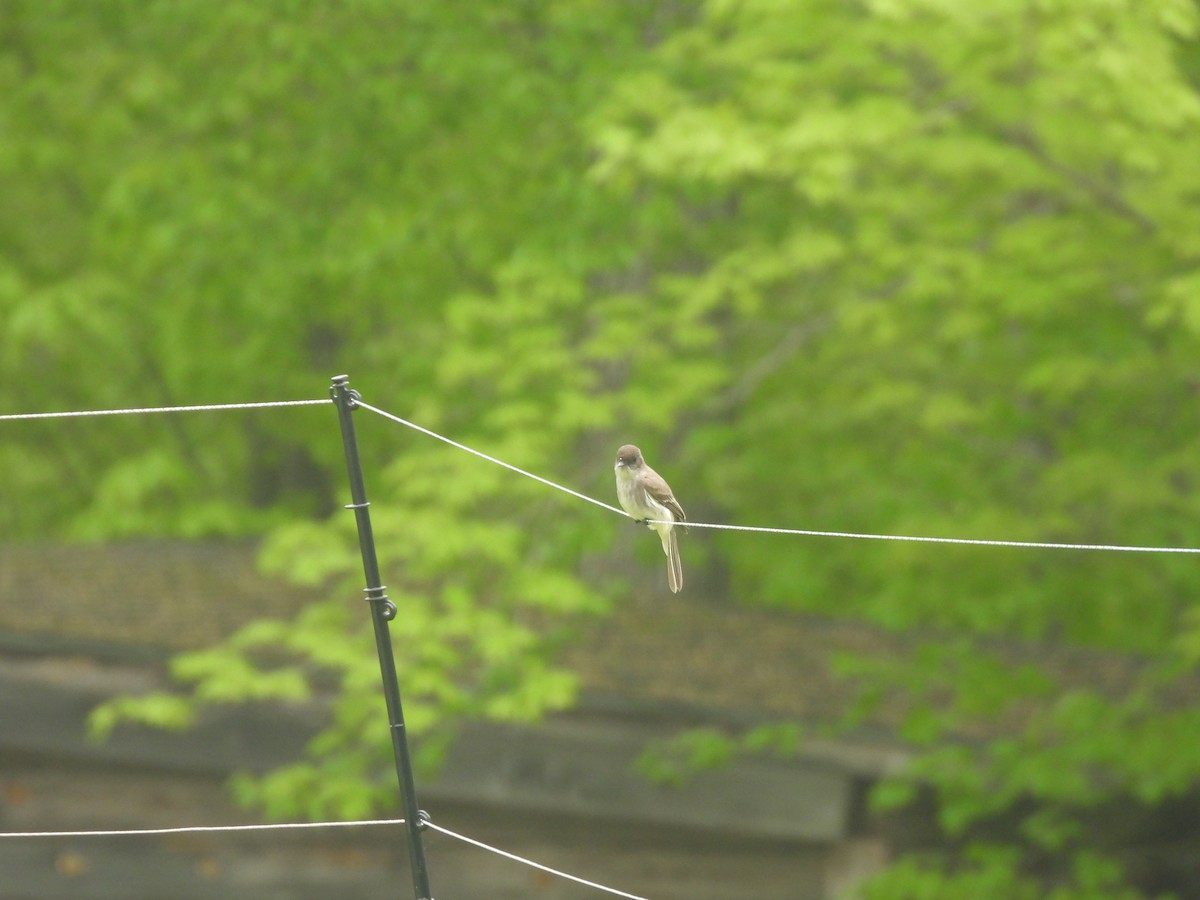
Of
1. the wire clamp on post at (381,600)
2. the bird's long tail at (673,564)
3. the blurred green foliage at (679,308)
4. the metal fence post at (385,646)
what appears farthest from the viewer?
the blurred green foliage at (679,308)

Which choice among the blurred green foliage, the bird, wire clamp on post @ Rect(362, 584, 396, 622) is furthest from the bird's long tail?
the blurred green foliage

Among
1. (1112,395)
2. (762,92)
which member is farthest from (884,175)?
(1112,395)

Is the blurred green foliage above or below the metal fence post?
above

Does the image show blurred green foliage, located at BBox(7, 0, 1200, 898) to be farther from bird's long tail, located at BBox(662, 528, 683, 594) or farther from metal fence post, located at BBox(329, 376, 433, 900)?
metal fence post, located at BBox(329, 376, 433, 900)

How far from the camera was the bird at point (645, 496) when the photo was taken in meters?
5.05

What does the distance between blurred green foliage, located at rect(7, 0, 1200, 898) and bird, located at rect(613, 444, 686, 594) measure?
3.18m

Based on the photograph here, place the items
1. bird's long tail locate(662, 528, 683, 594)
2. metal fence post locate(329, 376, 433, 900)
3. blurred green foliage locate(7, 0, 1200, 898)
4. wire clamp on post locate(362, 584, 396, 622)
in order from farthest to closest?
blurred green foliage locate(7, 0, 1200, 898)
bird's long tail locate(662, 528, 683, 594)
wire clamp on post locate(362, 584, 396, 622)
metal fence post locate(329, 376, 433, 900)

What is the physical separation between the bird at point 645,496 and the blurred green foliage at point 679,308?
3.18 metres

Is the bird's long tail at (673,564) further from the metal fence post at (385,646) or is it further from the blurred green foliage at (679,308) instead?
the blurred green foliage at (679,308)

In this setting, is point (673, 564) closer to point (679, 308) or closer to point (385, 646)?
point (385, 646)

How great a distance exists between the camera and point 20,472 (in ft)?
54.5

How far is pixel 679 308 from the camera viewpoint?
9.84 m

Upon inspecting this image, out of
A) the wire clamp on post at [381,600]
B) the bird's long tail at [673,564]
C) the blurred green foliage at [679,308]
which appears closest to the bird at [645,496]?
the bird's long tail at [673,564]

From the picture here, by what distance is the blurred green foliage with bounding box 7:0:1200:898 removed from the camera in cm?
862
